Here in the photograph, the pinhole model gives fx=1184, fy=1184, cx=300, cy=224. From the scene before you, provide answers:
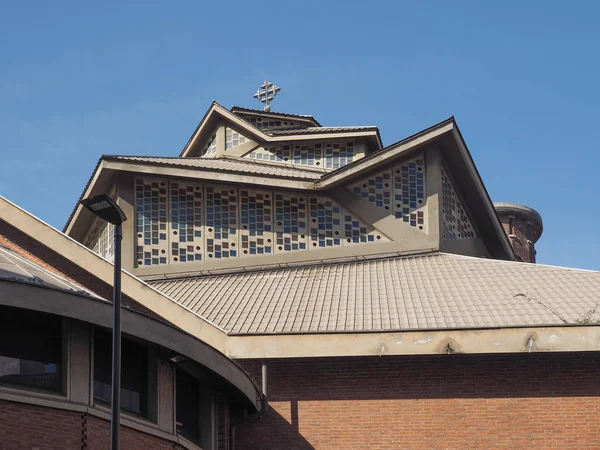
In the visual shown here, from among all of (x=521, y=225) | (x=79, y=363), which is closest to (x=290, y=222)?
(x=79, y=363)

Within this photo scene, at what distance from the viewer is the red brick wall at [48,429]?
51.0 ft

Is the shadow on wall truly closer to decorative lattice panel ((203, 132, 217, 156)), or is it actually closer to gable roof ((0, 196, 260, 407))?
gable roof ((0, 196, 260, 407))

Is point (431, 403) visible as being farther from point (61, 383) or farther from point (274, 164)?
point (274, 164)

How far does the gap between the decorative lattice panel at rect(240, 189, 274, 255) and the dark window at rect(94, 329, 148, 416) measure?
336 inches

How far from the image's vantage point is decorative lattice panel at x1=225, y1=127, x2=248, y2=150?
3356 centimetres

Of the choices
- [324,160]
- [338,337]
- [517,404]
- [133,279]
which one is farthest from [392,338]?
[324,160]

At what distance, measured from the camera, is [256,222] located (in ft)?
90.1

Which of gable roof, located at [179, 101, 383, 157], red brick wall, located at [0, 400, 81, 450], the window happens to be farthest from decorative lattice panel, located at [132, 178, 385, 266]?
red brick wall, located at [0, 400, 81, 450]

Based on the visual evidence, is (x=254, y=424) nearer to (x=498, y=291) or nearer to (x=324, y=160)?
(x=498, y=291)

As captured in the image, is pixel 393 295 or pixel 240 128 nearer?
pixel 393 295

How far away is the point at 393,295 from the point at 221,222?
5.24m

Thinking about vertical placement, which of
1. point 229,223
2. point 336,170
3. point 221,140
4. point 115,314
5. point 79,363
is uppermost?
point 221,140

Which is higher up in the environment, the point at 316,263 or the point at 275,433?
the point at 316,263

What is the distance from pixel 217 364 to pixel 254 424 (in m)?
2.95
